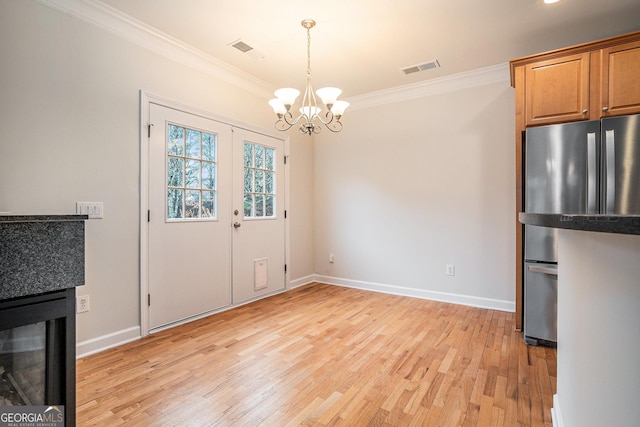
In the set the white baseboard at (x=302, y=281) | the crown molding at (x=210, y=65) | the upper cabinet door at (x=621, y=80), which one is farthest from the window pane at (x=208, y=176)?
the upper cabinet door at (x=621, y=80)

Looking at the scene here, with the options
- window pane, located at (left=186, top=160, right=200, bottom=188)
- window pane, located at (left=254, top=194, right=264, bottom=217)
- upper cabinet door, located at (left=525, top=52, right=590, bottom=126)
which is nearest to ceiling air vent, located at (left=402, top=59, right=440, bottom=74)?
upper cabinet door, located at (left=525, top=52, right=590, bottom=126)

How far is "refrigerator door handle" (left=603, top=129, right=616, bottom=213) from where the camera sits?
7.57 feet

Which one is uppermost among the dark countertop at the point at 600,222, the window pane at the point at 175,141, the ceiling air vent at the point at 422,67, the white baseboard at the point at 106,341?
the ceiling air vent at the point at 422,67

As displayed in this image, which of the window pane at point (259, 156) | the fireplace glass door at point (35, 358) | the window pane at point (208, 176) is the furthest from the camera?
the window pane at point (259, 156)

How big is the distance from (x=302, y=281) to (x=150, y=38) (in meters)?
3.39

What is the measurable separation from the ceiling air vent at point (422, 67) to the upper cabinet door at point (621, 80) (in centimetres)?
138

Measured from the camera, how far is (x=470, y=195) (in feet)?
12.0

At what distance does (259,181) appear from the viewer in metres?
3.98

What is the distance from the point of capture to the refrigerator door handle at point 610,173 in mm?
2309

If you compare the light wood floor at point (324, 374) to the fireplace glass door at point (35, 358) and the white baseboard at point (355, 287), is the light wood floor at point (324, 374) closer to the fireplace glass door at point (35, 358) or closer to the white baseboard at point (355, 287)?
the white baseboard at point (355, 287)

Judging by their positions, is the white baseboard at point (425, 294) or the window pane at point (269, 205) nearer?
the white baseboard at point (425, 294)

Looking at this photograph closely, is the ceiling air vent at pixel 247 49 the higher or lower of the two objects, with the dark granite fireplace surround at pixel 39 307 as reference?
higher

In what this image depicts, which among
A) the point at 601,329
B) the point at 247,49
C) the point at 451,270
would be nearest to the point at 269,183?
the point at 247,49

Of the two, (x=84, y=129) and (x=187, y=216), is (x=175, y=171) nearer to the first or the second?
(x=187, y=216)
